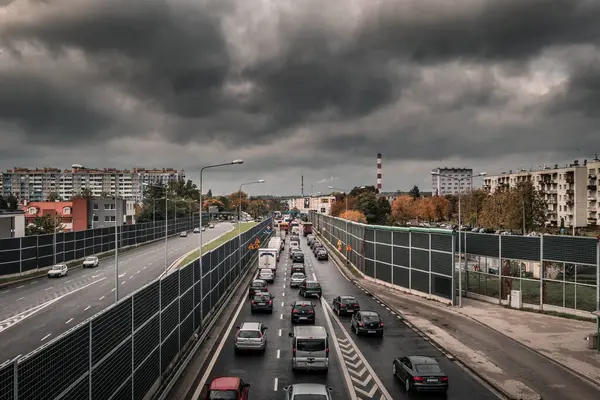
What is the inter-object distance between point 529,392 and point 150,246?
80254 millimetres

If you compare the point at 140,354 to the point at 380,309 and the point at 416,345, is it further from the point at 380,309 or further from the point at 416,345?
the point at 380,309

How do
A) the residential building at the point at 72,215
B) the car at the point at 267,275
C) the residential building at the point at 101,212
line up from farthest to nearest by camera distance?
the residential building at the point at 101,212 → the residential building at the point at 72,215 → the car at the point at 267,275

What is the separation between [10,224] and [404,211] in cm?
11609

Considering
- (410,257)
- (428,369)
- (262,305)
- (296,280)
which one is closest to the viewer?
(428,369)

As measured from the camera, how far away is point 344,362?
23047mm

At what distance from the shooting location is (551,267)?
3453 centimetres

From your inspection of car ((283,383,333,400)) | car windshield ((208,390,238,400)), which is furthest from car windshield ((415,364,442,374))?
car windshield ((208,390,238,400))

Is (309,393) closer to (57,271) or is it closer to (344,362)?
(344,362)

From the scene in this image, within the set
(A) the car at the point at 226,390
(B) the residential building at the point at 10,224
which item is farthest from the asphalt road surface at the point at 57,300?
(B) the residential building at the point at 10,224

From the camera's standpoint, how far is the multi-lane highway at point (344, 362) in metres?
19.2

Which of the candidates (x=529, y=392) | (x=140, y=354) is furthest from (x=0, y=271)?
(x=529, y=392)

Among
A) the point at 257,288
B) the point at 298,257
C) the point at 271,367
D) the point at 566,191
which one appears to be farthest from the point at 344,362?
the point at 566,191

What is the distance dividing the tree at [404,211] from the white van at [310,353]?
135 metres

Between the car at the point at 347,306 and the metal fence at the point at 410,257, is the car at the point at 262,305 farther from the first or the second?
the metal fence at the point at 410,257
